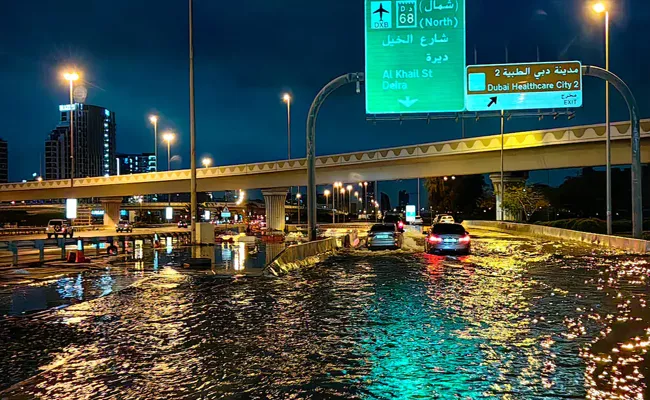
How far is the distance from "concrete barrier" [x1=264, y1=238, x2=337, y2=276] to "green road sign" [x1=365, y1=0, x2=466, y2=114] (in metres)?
6.82

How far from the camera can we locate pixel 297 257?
982 inches

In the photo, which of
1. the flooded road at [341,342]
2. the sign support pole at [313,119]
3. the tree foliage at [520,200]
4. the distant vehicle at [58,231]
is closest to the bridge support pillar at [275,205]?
the distant vehicle at [58,231]

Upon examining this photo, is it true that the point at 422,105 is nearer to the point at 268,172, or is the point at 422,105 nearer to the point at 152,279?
the point at 152,279

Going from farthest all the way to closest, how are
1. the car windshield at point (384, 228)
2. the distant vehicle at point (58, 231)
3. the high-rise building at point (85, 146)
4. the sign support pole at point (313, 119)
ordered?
the high-rise building at point (85, 146)
the distant vehicle at point (58, 231)
the car windshield at point (384, 228)
the sign support pole at point (313, 119)

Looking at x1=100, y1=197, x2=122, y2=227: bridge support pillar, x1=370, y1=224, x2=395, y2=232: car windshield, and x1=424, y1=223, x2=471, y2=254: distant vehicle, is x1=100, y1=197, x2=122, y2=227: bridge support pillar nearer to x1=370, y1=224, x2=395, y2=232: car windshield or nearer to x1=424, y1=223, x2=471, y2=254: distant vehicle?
x1=370, y1=224, x2=395, y2=232: car windshield

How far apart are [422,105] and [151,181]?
6451cm

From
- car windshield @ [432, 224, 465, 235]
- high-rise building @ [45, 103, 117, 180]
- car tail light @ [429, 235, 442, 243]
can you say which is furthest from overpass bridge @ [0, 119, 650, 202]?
high-rise building @ [45, 103, 117, 180]

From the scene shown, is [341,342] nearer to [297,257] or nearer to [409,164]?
[297,257]

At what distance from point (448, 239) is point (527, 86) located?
8.14 meters

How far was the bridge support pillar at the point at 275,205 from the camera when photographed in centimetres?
7969

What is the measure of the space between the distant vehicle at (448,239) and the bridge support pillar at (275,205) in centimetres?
4949

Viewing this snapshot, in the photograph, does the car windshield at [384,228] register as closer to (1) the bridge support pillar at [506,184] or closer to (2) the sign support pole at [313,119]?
(2) the sign support pole at [313,119]

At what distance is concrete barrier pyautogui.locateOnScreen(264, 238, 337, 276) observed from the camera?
21.6 meters

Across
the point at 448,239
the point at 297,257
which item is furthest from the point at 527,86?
the point at 297,257
